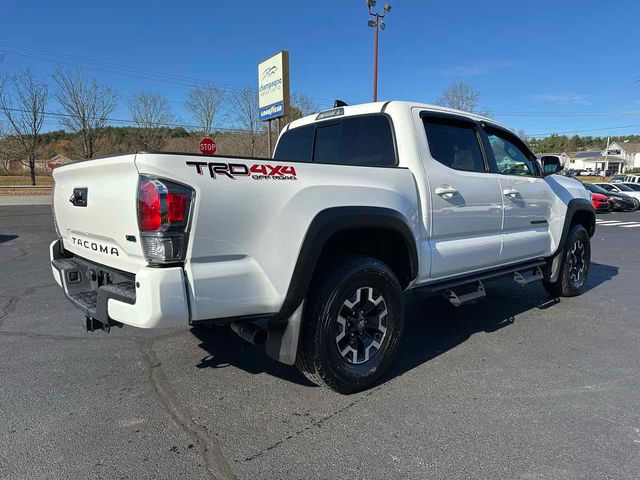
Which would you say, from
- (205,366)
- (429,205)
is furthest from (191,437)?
(429,205)

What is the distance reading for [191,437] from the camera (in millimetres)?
2621

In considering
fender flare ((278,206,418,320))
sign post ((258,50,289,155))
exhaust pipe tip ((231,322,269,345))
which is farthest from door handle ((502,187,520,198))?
sign post ((258,50,289,155))

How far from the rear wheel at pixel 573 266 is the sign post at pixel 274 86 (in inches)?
629

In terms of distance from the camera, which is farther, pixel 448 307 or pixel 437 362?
pixel 448 307

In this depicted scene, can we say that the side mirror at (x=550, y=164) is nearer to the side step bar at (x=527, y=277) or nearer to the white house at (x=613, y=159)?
the side step bar at (x=527, y=277)

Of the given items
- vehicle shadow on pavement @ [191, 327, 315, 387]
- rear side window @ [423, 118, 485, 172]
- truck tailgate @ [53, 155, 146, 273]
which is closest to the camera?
truck tailgate @ [53, 155, 146, 273]

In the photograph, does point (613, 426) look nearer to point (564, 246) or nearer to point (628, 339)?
point (628, 339)

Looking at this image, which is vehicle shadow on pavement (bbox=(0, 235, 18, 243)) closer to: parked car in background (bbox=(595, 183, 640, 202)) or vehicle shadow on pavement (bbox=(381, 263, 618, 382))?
vehicle shadow on pavement (bbox=(381, 263, 618, 382))

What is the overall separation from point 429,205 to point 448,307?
2.25 m

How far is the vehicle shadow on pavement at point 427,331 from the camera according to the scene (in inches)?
144

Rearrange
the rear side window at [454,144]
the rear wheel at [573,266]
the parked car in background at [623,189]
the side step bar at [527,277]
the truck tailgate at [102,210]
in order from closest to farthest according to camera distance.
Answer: the truck tailgate at [102,210]
the rear side window at [454,144]
the side step bar at [527,277]
the rear wheel at [573,266]
the parked car in background at [623,189]

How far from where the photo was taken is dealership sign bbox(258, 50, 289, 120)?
20688mm

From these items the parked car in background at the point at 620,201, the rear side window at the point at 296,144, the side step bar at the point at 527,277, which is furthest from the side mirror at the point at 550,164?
the parked car in background at the point at 620,201

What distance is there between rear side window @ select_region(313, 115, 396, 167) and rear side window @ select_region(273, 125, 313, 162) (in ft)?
0.38
